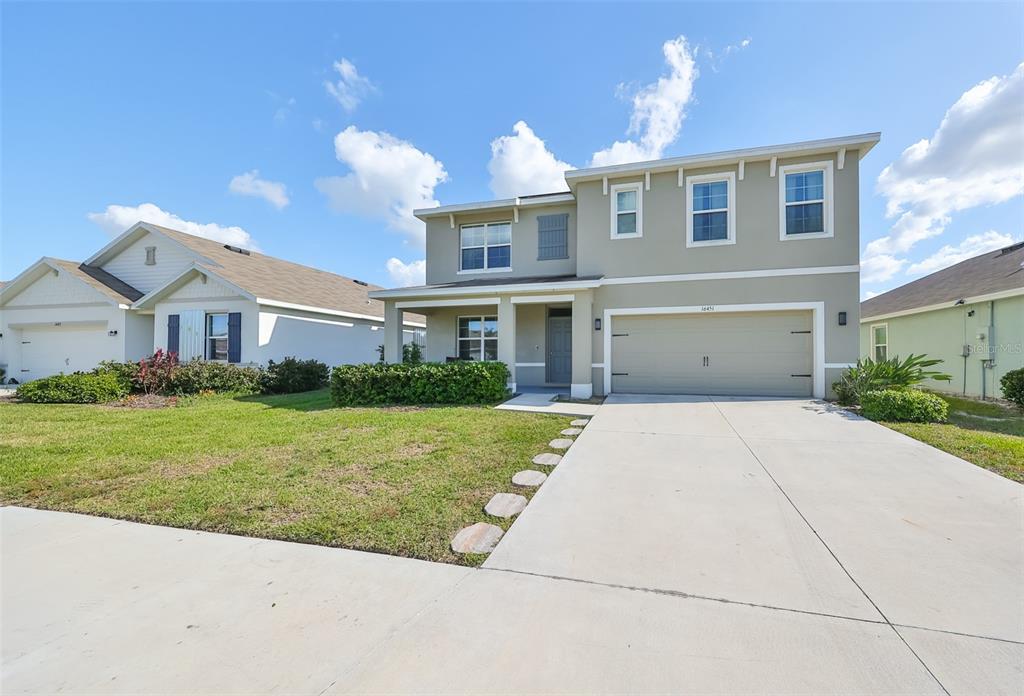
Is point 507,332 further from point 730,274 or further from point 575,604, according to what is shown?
point 575,604

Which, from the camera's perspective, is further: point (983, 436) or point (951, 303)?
point (951, 303)

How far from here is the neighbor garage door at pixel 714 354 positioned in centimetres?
1005

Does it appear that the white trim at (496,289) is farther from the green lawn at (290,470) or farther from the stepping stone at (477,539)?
the stepping stone at (477,539)

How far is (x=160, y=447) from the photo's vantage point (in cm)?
590

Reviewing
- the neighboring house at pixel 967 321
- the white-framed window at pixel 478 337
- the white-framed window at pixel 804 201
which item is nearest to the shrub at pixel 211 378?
the white-framed window at pixel 478 337

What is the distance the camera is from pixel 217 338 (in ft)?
45.8

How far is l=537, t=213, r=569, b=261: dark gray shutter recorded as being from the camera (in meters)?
12.3

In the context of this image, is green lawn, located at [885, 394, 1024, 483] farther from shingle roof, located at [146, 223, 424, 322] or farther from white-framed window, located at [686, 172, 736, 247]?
shingle roof, located at [146, 223, 424, 322]

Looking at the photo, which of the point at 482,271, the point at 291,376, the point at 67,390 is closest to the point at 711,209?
the point at 482,271

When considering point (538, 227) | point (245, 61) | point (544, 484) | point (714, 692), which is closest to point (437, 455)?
point (544, 484)

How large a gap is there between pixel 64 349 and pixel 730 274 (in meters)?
23.2

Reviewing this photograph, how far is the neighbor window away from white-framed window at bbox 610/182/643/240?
514 inches

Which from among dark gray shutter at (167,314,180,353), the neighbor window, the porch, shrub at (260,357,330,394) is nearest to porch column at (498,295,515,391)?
the porch

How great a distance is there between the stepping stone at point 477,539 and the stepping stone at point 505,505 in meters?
0.23
